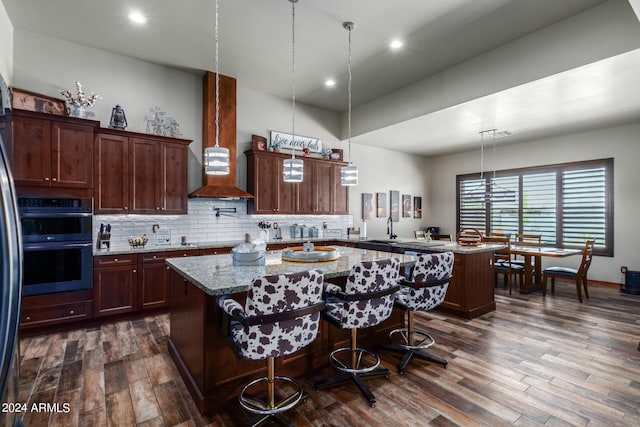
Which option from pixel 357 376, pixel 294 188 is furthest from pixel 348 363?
pixel 294 188

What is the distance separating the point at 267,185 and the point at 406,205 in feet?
14.1

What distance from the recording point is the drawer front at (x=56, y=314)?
3.50m

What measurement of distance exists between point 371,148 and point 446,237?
2.78 meters

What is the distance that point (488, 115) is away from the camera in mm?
5176

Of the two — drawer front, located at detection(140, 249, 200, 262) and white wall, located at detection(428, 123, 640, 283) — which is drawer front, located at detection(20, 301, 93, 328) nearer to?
drawer front, located at detection(140, 249, 200, 262)

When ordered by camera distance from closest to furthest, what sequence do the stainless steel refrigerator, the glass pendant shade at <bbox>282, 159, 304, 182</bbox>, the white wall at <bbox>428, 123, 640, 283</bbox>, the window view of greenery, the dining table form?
the stainless steel refrigerator, the glass pendant shade at <bbox>282, 159, 304, 182</bbox>, the dining table, the white wall at <bbox>428, 123, 640, 283</bbox>, the window view of greenery

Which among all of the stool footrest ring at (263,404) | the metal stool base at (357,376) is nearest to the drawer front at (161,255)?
the stool footrest ring at (263,404)

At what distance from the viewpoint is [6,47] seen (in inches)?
144

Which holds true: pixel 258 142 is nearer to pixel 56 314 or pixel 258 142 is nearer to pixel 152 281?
pixel 152 281

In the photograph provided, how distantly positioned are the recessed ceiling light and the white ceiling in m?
0.07

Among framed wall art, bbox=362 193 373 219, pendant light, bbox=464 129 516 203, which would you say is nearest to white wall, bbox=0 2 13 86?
framed wall art, bbox=362 193 373 219

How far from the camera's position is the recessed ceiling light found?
3590 millimetres

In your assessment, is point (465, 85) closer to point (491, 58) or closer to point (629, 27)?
point (491, 58)

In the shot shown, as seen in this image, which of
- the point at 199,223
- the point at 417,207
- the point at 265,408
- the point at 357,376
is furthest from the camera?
the point at 417,207
